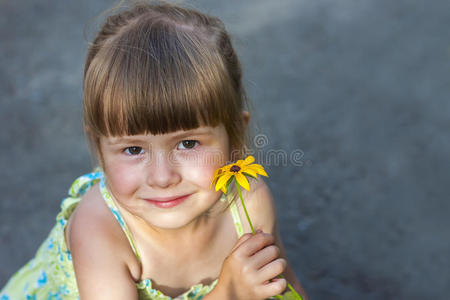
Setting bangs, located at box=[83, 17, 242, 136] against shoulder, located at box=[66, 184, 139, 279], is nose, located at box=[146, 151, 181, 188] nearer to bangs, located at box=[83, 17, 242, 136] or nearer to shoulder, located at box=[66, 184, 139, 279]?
bangs, located at box=[83, 17, 242, 136]

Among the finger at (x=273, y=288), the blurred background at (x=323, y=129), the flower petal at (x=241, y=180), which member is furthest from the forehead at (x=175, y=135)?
the blurred background at (x=323, y=129)

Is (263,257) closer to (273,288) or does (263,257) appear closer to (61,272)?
(273,288)

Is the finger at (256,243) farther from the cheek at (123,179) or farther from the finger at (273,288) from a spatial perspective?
the cheek at (123,179)

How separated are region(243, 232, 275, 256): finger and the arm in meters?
0.32

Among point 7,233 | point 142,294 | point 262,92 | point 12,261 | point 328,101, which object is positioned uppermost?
point 262,92

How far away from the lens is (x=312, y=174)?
2.23 metres

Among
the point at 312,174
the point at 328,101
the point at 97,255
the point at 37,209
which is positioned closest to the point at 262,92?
the point at 328,101

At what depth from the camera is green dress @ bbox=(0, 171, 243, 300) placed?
1425mm

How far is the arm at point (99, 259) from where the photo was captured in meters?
1.30

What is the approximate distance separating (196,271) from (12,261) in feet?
2.79

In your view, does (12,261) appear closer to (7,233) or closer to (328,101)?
(7,233)

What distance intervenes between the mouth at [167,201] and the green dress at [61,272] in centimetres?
21

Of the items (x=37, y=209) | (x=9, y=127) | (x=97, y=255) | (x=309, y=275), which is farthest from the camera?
(x=9, y=127)

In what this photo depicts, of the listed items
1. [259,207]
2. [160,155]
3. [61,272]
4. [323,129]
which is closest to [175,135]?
[160,155]
